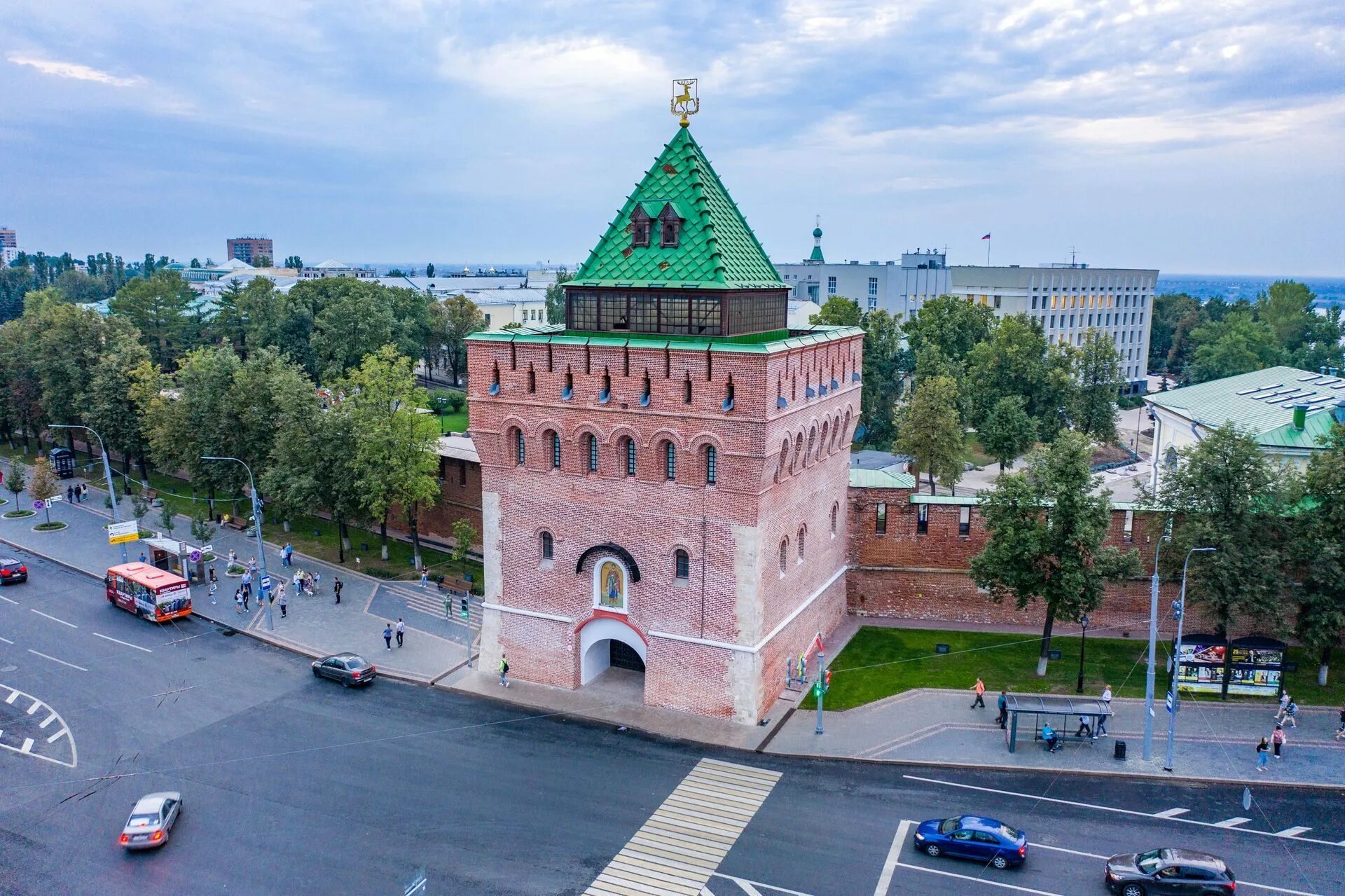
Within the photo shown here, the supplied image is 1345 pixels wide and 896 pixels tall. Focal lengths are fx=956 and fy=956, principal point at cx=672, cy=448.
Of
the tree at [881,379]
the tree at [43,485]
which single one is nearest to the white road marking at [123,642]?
the tree at [43,485]

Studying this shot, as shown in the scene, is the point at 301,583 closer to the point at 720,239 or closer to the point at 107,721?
the point at 107,721

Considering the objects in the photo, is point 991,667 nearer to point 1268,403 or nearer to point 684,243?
point 684,243

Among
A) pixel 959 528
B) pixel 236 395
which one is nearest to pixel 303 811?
pixel 959 528

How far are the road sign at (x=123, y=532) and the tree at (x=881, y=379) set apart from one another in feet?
167

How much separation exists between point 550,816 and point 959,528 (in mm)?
24097

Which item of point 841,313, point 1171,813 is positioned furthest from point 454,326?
point 1171,813

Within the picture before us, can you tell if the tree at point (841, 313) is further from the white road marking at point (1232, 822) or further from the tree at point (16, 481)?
the tree at point (16, 481)

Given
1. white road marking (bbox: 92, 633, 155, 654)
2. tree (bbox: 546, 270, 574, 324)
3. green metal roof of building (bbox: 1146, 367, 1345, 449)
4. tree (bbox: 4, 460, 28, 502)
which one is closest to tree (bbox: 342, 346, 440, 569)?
white road marking (bbox: 92, 633, 155, 654)

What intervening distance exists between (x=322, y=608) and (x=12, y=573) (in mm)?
18286

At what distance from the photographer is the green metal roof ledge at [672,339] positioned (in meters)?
32.9

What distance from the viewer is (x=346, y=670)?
127 ft

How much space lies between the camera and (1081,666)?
122 ft

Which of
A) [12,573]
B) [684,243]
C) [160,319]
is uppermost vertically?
[684,243]

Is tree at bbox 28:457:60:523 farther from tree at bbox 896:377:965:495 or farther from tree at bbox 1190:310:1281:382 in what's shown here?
A: tree at bbox 1190:310:1281:382
